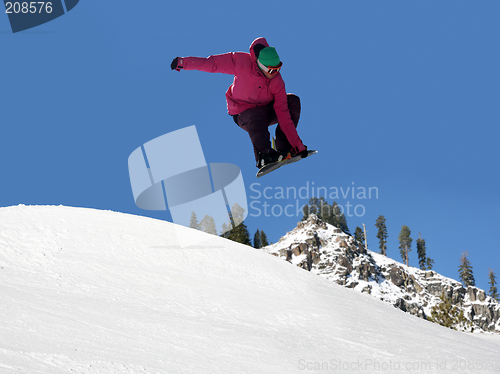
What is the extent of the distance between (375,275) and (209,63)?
6546cm

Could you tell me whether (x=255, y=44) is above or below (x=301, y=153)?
above

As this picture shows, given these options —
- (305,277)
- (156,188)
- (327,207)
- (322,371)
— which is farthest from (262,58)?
(327,207)

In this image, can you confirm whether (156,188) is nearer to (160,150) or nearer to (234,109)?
(160,150)

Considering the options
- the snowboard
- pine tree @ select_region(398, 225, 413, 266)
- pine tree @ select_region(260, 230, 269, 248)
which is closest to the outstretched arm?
the snowboard

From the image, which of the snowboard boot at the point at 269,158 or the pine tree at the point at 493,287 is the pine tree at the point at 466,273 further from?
the snowboard boot at the point at 269,158

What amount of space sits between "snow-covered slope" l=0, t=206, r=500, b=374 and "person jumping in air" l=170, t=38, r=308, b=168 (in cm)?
345

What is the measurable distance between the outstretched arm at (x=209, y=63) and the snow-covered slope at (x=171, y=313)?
3981 millimetres

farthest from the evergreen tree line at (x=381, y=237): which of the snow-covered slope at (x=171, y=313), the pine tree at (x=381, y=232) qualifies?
the snow-covered slope at (x=171, y=313)

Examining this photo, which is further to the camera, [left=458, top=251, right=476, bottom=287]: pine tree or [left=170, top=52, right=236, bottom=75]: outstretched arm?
[left=458, top=251, right=476, bottom=287]: pine tree

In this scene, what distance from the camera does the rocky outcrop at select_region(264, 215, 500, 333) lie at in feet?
200

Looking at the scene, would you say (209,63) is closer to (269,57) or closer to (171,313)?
(269,57)

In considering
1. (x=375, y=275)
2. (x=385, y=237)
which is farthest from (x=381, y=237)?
(x=375, y=275)

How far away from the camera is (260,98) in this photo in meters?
5.77

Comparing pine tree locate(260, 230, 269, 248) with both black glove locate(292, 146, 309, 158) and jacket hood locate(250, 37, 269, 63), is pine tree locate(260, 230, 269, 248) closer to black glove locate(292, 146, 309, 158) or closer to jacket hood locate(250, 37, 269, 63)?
black glove locate(292, 146, 309, 158)
